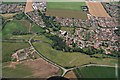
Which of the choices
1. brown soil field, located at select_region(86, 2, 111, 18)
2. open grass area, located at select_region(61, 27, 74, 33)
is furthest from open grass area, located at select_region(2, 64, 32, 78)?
brown soil field, located at select_region(86, 2, 111, 18)

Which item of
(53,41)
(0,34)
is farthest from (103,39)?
(0,34)

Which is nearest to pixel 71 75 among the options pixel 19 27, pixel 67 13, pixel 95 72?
pixel 95 72

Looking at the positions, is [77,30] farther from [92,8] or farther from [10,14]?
[10,14]

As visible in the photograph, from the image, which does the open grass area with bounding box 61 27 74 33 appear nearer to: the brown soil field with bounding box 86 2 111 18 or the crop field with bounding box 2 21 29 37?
the crop field with bounding box 2 21 29 37

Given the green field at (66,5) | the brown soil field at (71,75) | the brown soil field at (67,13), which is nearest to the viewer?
the brown soil field at (71,75)

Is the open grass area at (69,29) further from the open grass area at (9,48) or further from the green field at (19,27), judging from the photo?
the open grass area at (9,48)

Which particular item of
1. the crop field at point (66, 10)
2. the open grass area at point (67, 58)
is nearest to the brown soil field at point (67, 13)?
the crop field at point (66, 10)
